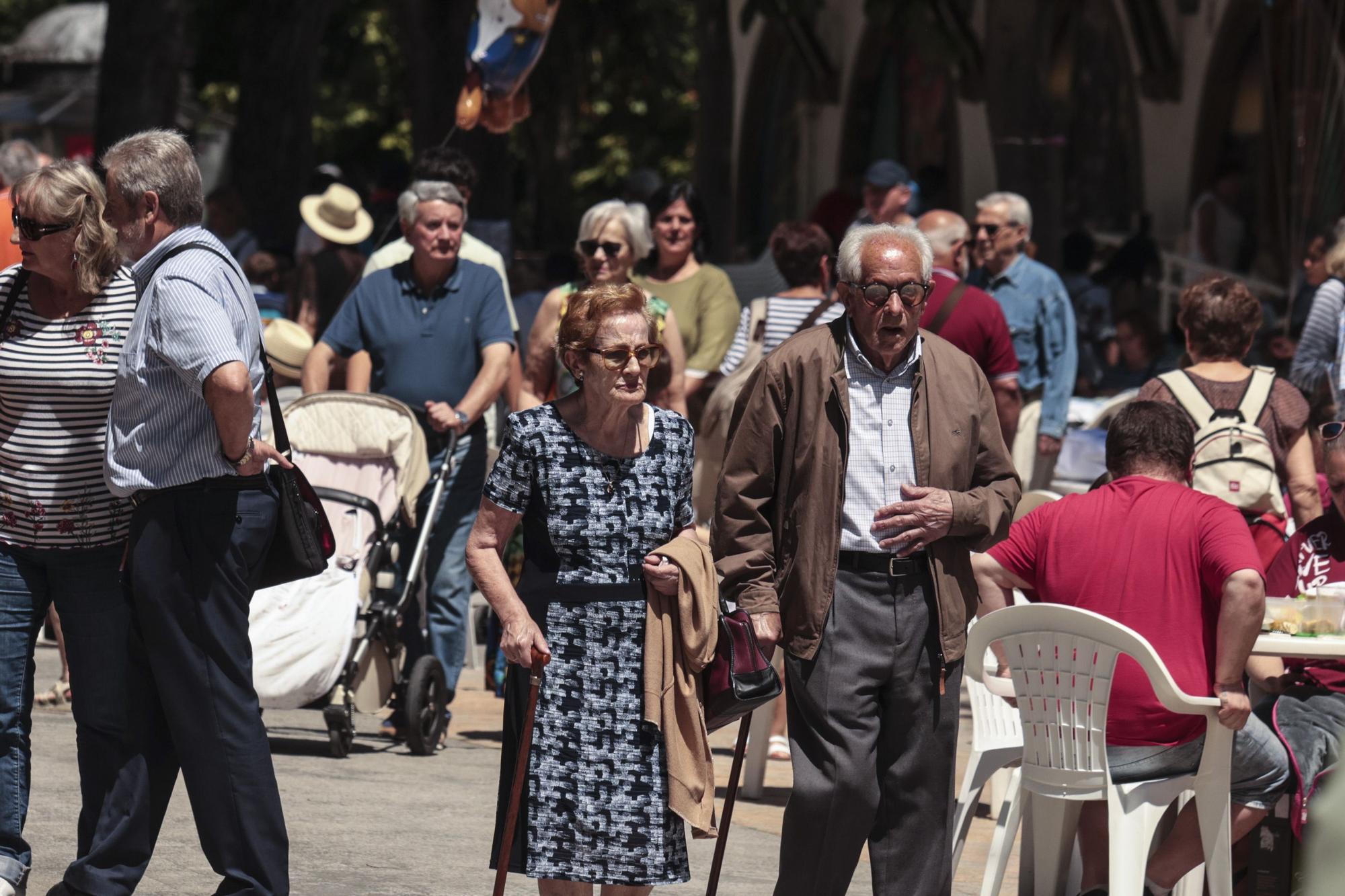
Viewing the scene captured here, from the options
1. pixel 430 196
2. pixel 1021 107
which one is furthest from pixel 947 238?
pixel 1021 107

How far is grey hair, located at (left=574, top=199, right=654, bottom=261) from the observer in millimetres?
8383

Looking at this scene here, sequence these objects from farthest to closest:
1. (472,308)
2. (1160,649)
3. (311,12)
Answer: (311,12) < (472,308) < (1160,649)

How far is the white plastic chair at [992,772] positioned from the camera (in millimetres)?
5762

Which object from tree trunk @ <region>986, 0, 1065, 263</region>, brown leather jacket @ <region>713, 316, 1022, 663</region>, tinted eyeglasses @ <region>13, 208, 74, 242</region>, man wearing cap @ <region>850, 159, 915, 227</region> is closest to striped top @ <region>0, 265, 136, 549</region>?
tinted eyeglasses @ <region>13, 208, 74, 242</region>

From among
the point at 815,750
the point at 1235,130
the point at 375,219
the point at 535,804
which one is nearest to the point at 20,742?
the point at 535,804

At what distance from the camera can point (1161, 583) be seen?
17.7ft

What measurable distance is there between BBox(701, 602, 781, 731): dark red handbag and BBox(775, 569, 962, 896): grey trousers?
16 centimetres

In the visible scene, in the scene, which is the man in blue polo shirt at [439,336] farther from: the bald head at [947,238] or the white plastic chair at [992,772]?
the white plastic chair at [992,772]

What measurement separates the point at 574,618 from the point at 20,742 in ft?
4.95

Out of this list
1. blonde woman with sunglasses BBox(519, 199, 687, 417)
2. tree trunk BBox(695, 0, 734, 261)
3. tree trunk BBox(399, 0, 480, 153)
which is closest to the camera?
blonde woman with sunglasses BBox(519, 199, 687, 417)

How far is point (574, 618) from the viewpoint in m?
5.00

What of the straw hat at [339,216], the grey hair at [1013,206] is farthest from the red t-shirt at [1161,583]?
the straw hat at [339,216]

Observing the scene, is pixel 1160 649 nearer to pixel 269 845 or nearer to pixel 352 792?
pixel 269 845

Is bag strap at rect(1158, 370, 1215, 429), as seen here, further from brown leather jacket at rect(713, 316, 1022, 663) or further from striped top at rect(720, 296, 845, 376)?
brown leather jacket at rect(713, 316, 1022, 663)
